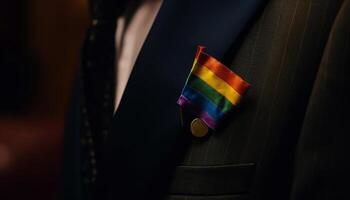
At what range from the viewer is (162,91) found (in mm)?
628

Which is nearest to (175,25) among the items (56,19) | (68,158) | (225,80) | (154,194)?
(225,80)

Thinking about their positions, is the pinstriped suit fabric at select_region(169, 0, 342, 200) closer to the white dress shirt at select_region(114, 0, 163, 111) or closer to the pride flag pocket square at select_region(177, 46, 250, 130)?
the pride flag pocket square at select_region(177, 46, 250, 130)

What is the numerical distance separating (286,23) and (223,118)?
14 cm

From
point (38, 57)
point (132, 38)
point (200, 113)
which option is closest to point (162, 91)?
point (200, 113)

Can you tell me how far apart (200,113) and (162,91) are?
60 millimetres

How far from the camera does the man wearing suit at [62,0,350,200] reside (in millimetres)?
544

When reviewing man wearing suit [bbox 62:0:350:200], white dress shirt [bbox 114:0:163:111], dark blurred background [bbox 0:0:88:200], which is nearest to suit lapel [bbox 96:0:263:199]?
man wearing suit [bbox 62:0:350:200]

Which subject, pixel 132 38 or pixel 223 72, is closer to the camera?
pixel 223 72

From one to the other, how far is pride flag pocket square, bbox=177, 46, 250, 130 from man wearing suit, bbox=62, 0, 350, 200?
0.04 ft

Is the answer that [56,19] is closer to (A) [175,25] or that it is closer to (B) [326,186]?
(A) [175,25]

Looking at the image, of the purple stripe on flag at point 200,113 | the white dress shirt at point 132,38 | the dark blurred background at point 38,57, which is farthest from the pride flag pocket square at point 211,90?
the dark blurred background at point 38,57

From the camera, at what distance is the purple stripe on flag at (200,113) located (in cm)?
60

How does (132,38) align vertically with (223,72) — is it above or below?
above

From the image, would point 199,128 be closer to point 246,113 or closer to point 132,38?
point 246,113
